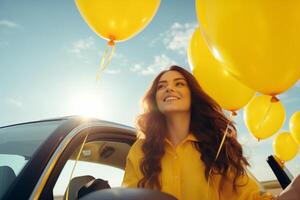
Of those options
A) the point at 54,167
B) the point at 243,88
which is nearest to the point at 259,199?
the point at 243,88

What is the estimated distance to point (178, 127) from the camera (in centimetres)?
258

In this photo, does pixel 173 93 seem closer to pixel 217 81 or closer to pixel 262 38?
pixel 217 81

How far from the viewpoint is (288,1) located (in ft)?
5.25

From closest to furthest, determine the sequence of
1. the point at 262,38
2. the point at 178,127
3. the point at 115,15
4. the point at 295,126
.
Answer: the point at 262,38 → the point at 115,15 → the point at 178,127 → the point at 295,126

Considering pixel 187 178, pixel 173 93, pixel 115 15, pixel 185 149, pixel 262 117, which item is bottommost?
pixel 187 178

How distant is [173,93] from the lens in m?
2.53

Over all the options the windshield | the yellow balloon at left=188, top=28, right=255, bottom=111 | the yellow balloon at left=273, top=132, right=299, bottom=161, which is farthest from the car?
the yellow balloon at left=273, top=132, right=299, bottom=161

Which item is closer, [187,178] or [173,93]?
[187,178]

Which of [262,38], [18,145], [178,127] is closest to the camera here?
[262,38]

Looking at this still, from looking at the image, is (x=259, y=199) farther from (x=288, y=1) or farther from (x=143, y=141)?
(x=288, y=1)

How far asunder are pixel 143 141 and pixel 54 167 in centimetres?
93

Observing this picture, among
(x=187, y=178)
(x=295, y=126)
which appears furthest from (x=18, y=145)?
(x=295, y=126)

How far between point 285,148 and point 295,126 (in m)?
1.48

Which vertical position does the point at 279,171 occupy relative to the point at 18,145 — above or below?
below
